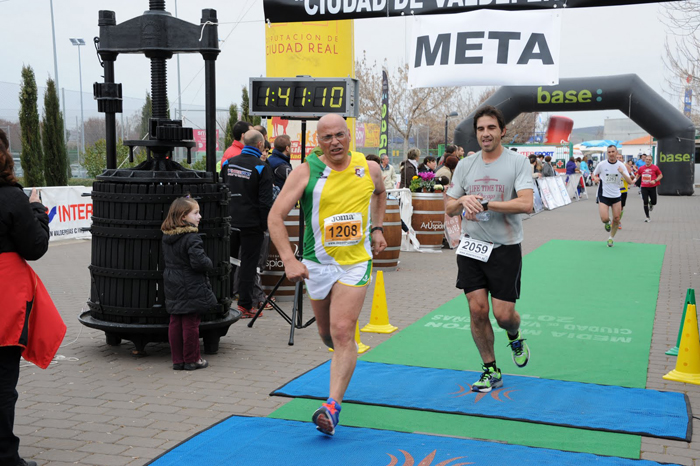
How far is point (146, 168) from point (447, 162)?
30.6ft

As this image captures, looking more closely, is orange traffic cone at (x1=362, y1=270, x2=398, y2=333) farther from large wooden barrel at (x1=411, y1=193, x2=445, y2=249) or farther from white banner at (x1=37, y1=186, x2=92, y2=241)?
white banner at (x1=37, y1=186, x2=92, y2=241)

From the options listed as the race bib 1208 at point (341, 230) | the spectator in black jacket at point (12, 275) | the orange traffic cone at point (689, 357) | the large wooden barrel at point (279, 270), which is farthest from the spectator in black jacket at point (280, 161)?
the spectator in black jacket at point (12, 275)

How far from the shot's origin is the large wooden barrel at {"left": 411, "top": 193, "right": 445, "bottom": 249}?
1459 cm

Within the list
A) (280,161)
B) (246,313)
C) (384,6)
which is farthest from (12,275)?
(280,161)

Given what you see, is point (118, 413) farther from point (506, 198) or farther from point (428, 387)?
point (506, 198)

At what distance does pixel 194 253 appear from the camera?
624cm

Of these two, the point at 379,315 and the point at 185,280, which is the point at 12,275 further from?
the point at 379,315

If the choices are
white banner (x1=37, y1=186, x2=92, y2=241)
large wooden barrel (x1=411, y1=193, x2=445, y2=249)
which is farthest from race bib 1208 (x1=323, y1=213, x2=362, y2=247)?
white banner (x1=37, y1=186, x2=92, y2=241)

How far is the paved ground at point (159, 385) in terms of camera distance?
4.64 metres

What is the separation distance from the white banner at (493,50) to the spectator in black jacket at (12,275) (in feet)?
10.9

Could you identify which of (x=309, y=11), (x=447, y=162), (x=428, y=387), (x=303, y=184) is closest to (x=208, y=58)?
(x=309, y=11)

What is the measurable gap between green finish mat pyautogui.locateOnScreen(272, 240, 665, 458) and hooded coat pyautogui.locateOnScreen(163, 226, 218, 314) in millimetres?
1471

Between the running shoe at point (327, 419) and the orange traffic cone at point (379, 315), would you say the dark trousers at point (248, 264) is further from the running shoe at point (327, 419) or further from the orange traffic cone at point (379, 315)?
the running shoe at point (327, 419)

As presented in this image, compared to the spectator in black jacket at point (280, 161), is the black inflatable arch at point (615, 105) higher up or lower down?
higher up
